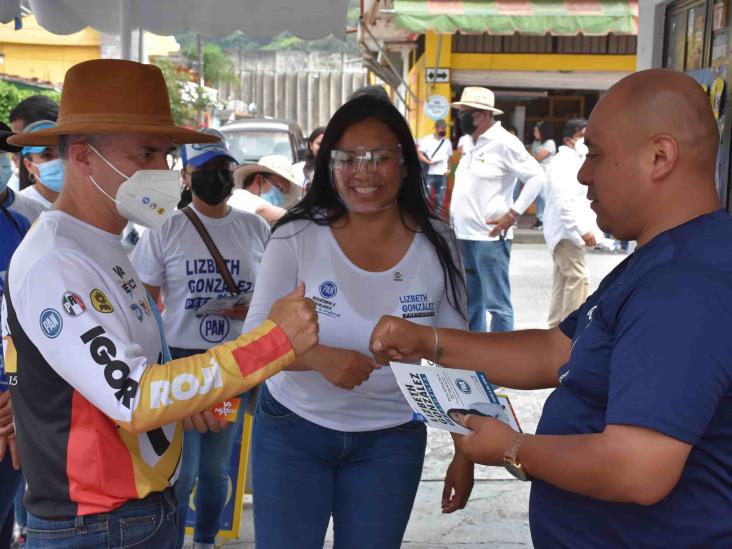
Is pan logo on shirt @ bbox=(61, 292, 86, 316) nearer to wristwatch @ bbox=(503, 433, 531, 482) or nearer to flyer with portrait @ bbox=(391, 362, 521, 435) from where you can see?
flyer with portrait @ bbox=(391, 362, 521, 435)

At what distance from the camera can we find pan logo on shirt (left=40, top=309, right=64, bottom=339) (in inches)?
73.6

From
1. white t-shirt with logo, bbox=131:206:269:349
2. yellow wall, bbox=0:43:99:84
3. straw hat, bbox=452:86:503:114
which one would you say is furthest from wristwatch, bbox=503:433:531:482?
yellow wall, bbox=0:43:99:84

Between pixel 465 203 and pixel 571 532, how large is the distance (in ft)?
18.6

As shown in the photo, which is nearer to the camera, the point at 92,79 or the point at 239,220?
the point at 92,79

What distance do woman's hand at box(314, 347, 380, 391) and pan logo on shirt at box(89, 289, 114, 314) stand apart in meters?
0.71

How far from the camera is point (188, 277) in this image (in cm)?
398

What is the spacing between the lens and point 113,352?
187 centimetres

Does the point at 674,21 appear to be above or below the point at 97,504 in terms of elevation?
above

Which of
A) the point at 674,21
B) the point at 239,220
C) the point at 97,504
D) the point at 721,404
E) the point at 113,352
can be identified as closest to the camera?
the point at 721,404

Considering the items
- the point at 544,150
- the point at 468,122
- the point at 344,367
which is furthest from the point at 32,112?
the point at 544,150

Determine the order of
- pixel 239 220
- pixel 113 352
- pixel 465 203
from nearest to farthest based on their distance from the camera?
1. pixel 113 352
2. pixel 239 220
3. pixel 465 203

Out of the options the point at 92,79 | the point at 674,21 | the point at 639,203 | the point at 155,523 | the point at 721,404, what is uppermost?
the point at 674,21

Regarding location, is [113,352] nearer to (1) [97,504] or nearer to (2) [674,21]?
(1) [97,504]

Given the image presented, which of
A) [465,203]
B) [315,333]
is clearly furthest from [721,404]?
[465,203]
